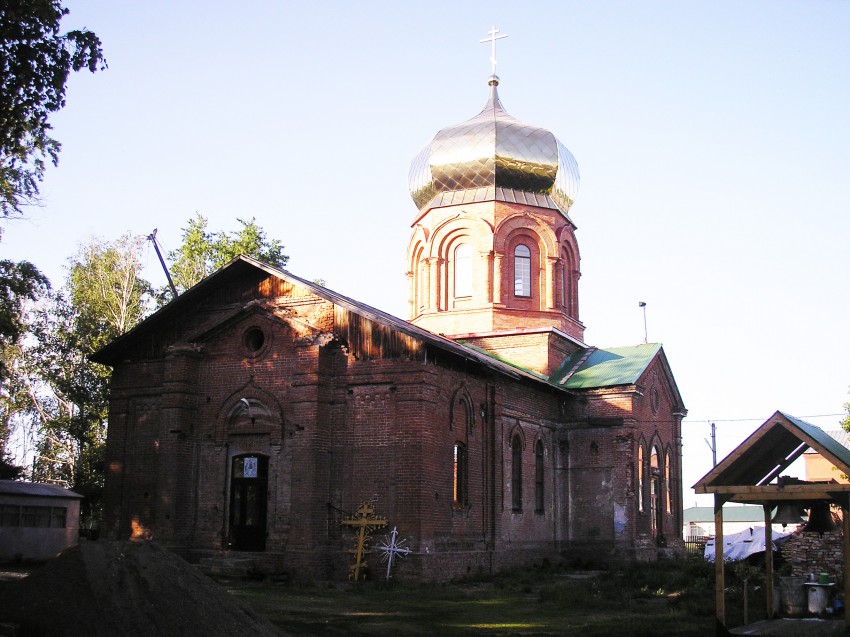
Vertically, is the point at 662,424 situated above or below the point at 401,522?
above

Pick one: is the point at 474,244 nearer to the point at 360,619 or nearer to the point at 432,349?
the point at 432,349

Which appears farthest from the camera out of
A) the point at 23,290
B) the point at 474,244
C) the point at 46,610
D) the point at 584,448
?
the point at 474,244

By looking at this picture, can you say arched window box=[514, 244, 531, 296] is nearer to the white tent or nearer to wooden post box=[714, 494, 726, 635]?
the white tent

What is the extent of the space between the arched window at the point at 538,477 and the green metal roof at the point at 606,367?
6.81 ft

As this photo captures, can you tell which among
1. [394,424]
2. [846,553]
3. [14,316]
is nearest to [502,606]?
[394,424]

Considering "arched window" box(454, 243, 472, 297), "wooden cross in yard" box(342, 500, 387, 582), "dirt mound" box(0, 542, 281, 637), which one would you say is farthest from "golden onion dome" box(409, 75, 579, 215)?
"dirt mound" box(0, 542, 281, 637)

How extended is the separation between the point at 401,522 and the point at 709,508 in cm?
8639

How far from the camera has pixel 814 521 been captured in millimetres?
14922

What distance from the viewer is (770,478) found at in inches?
579

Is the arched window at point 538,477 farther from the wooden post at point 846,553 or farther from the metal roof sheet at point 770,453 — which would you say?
the wooden post at point 846,553

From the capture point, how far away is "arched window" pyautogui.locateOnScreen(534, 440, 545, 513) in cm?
2592

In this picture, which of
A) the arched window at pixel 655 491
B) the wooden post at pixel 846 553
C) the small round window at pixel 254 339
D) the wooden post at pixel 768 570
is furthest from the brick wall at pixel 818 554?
the arched window at pixel 655 491

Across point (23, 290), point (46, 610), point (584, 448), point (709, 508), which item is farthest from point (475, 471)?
point (709, 508)

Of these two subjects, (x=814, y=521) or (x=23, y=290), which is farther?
(x=23, y=290)
